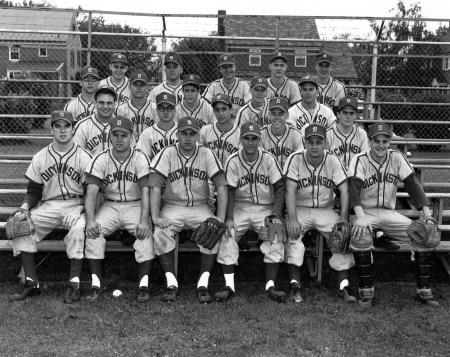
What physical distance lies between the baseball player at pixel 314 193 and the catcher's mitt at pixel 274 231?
102 mm

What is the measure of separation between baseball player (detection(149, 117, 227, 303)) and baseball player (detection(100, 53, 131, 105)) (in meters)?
2.05

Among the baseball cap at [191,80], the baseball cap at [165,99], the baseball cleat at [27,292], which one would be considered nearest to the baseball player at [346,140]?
the baseball cap at [191,80]

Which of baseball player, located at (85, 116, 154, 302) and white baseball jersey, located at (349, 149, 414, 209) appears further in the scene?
white baseball jersey, located at (349, 149, 414, 209)

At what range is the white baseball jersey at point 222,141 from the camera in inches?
237

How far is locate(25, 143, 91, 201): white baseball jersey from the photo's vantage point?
17.2 ft

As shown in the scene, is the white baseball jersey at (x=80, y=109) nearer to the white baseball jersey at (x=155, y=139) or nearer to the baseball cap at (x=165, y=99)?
the white baseball jersey at (x=155, y=139)

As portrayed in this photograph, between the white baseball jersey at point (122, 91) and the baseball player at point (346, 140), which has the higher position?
the white baseball jersey at point (122, 91)

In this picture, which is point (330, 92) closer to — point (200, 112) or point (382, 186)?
point (200, 112)

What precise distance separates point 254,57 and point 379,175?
4757mm

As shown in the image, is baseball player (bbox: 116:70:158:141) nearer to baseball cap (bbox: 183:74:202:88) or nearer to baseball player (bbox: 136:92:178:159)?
baseball cap (bbox: 183:74:202:88)

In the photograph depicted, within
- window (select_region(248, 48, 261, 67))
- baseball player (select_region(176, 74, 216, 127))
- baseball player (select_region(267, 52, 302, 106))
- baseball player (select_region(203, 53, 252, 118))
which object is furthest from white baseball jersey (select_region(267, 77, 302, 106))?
window (select_region(248, 48, 261, 67))

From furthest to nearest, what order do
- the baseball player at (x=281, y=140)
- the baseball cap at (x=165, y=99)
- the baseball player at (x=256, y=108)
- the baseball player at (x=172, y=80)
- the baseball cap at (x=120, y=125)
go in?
1. the baseball player at (x=172, y=80)
2. the baseball player at (x=256, y=108)
3. the baseball player at (x=281, y=140)
4. the baseball cap at (x=165, y=99)
5. the baseball cap at (x=120, y=125)

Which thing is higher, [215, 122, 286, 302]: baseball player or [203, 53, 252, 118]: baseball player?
[203, 53, 252, 118]: baseball player

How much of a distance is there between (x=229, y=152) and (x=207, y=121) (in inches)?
28.4
